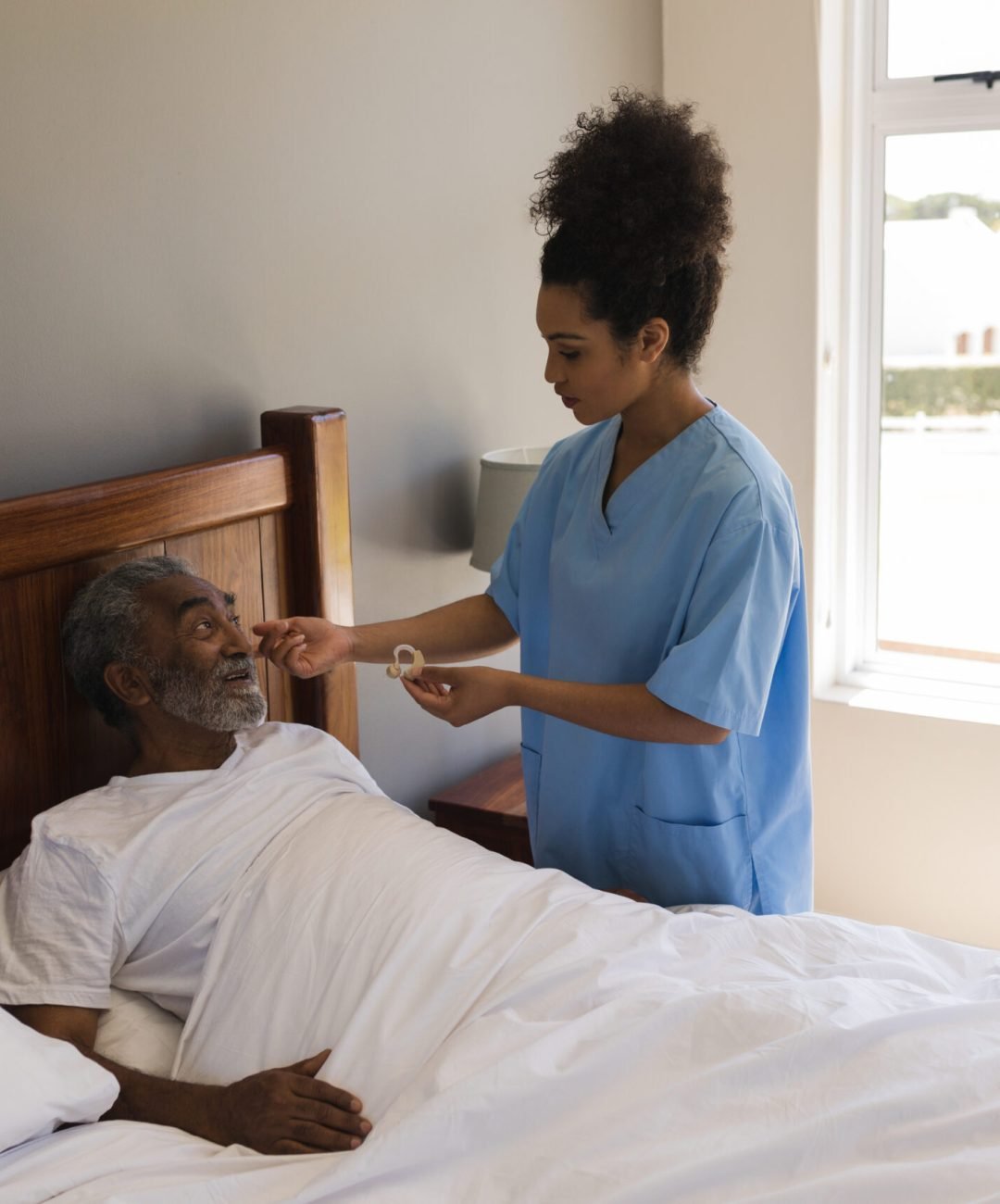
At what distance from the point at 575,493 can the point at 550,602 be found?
0.50 feet

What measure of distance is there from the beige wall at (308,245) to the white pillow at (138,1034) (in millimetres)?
613

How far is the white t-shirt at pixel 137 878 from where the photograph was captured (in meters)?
1.38

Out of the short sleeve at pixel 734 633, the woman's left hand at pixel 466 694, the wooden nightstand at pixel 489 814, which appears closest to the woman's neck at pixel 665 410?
the short sleeve at pixel 734 633

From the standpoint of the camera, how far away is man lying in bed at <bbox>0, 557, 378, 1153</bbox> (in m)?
1.31

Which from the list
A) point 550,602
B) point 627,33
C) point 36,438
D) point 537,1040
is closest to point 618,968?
point 537,1040

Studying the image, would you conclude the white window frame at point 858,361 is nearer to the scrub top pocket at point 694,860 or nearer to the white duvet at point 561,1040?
the scrub top pocket at point 694,860

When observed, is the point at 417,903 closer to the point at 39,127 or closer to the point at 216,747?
the point at 216,747

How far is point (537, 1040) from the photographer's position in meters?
1.23

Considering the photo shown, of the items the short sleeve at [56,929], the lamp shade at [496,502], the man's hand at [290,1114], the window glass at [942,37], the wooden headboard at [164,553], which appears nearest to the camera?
the man's hand at [290,1114]

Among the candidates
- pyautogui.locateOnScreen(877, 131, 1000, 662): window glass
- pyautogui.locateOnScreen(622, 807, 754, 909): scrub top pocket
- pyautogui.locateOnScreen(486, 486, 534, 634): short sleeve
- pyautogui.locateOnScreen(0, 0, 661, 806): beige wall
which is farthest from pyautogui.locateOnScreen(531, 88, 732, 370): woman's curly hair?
pyautogui.locateOnScreen(877, 131, 1000, 662): window glass

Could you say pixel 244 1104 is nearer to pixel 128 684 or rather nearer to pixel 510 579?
pixel 128 684

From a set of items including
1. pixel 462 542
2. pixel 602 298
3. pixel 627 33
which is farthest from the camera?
pixel 627 33

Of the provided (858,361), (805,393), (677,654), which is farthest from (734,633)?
(858,361)

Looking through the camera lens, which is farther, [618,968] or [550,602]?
[550,602]
